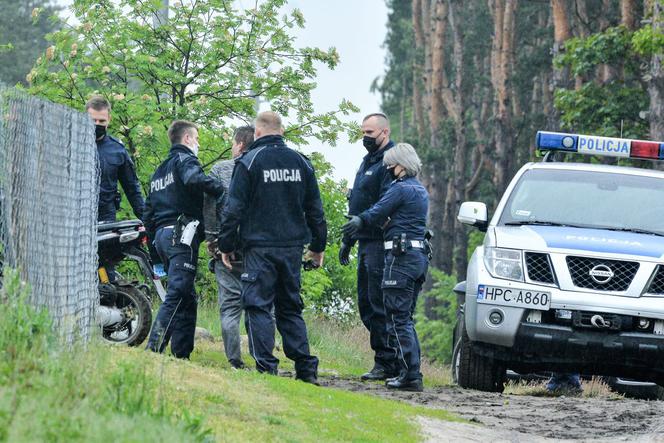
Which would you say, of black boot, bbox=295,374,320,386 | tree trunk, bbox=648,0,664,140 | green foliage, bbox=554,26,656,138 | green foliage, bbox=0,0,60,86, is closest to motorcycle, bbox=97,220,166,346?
black boot, bbox=295,374,320,386

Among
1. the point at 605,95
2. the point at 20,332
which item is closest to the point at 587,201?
the point at 20,332

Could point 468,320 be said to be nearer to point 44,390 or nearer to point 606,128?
point 44,390

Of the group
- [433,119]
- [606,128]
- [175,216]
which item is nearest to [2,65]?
[433,119]

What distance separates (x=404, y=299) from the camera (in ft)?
39.8

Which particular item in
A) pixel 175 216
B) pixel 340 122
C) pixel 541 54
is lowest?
pixel 175 216

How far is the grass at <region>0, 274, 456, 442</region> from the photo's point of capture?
6.34 meters

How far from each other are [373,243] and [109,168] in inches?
94.2

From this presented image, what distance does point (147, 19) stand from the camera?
17.0 meters

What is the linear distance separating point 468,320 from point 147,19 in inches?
272

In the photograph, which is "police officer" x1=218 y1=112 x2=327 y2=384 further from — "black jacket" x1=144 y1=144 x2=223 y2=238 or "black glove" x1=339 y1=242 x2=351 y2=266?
"black glove" x1=339 y1=242 x2=351 y2=266

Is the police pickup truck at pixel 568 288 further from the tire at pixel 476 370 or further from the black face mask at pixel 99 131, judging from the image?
the black face mask at pixel 99 131

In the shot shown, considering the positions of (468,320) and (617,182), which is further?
(617,182)

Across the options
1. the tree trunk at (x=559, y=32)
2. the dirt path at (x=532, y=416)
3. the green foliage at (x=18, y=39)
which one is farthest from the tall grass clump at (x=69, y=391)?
the green foliage at (x=18, y=39)

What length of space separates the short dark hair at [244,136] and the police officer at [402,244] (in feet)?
3.63
